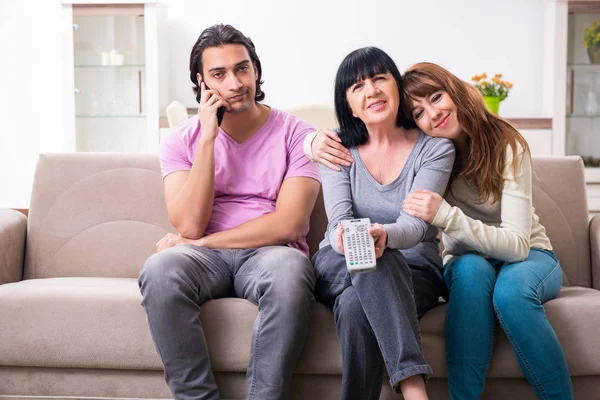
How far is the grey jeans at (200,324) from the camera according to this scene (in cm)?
149

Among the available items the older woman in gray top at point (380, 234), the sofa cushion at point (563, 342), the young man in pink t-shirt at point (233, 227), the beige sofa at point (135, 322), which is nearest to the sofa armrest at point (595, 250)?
the beige sofa at point (135, 322)

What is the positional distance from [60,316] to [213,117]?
626 mm

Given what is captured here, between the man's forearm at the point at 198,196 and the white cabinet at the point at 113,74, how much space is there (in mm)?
2571

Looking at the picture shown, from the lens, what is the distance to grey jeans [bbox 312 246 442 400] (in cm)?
140

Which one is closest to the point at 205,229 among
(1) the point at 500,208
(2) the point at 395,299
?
(2) the point at 395,299

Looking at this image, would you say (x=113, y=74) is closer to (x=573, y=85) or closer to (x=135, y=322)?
(x=573, y=85)

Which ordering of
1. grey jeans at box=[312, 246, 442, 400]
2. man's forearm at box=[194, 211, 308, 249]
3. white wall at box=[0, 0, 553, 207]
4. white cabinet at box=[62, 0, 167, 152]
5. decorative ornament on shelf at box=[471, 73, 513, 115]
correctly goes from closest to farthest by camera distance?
grey jeans at box=[312, 246, 442, 400] < man's forearm at box=[194, 211, 308, 249] < decorative ornament on shelf at box=[471, 73, 513, 115] < white cabinet at box=[62, 0, 167, 152] < white wall at box=[0, 0, 553, 207]

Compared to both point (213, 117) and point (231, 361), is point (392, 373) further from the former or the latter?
point (213, 117)

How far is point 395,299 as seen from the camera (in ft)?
4.66

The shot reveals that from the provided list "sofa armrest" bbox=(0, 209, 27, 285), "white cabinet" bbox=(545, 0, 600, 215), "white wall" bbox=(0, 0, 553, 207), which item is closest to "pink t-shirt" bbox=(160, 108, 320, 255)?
"sofa armrest" bbox=(0, 209, 27, 285)

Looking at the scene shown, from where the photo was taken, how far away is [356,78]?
5.47ft

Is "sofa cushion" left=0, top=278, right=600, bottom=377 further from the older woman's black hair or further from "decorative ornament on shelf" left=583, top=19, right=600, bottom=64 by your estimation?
"decorative ornament on shelf" left=583, top=19, right=600, bottom=64

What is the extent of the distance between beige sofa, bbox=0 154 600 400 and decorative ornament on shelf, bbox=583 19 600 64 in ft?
8.08

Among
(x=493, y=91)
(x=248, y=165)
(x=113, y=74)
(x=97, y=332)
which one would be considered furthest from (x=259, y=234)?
(x=113, y=74)
